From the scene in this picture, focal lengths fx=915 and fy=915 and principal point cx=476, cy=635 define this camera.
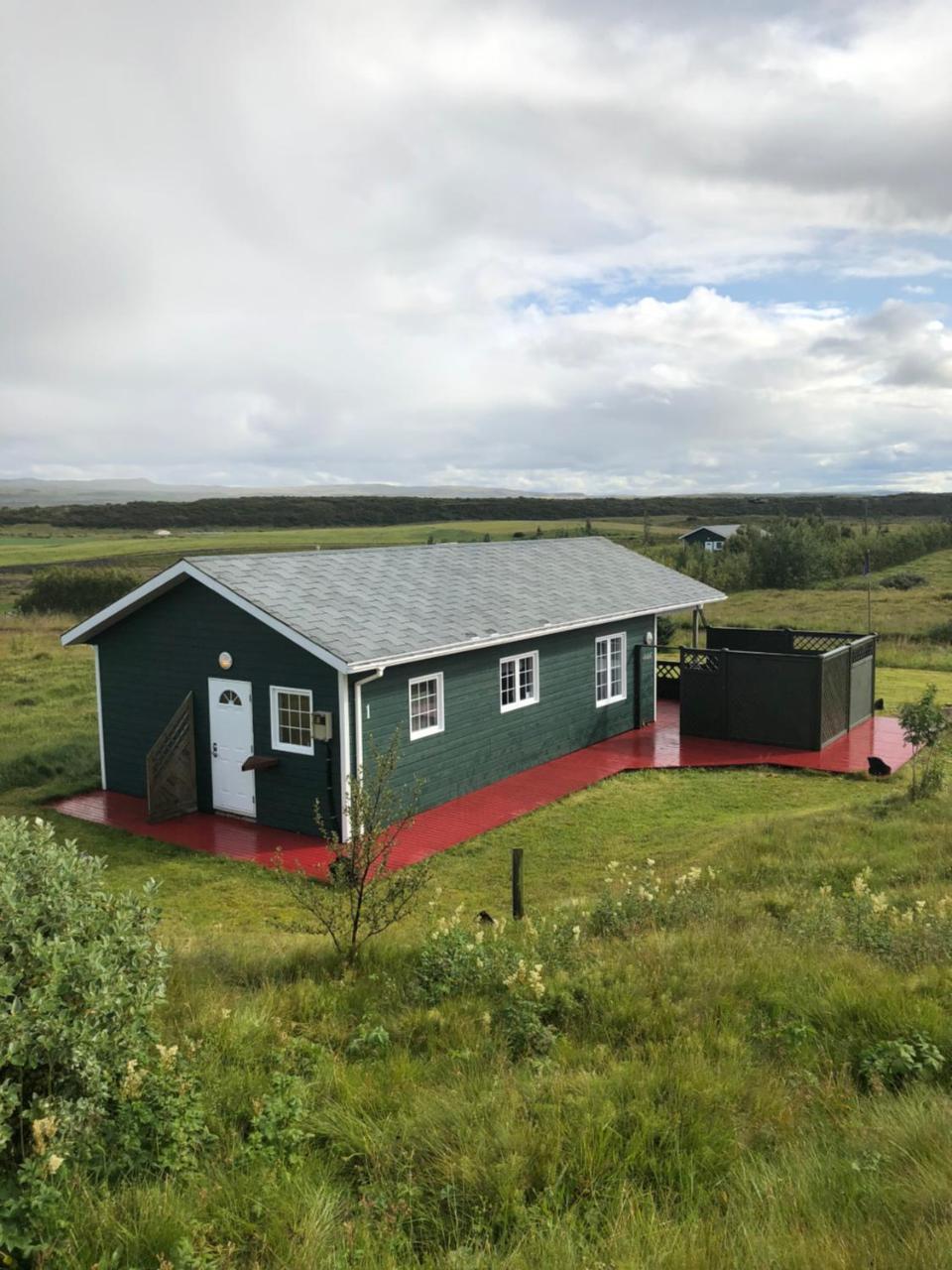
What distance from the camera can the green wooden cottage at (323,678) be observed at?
13289 millimetres

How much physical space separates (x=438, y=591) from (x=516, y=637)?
6.12 ft

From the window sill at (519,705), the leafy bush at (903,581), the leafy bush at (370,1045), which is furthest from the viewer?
the leafy bush at (903,581)

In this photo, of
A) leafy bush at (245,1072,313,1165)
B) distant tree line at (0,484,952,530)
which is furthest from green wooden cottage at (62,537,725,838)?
distant tree line at (0,484,952,530)

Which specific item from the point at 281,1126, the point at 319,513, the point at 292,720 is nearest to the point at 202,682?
the point at 292,720

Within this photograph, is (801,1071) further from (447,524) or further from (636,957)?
(447,524)

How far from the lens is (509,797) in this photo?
1559cm

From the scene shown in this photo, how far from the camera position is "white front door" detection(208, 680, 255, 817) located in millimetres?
14102

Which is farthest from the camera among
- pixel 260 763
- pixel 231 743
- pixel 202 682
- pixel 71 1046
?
pixel 202 682

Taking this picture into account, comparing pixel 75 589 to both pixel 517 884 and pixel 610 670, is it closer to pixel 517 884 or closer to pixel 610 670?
pixel 610 670

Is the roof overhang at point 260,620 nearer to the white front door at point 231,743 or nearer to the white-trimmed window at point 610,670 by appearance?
the white front door at point 231,743

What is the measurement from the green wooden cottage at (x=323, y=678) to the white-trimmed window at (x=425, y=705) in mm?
27

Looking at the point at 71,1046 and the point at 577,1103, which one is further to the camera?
the point at 577,1103

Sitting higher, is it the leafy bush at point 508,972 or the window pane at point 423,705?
the window pane at point 423,705

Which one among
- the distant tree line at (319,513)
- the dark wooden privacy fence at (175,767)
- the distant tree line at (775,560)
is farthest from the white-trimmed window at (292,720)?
the distant tree line at (319,513)
